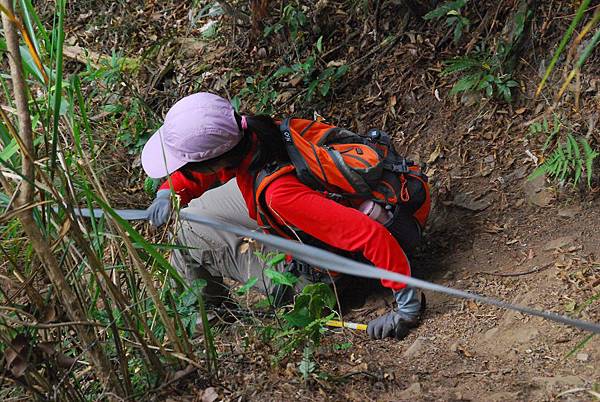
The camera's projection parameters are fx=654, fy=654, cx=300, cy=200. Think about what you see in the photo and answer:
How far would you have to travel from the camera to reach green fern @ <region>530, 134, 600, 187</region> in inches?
→ 128

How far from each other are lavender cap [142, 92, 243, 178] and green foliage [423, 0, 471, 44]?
1878 mm

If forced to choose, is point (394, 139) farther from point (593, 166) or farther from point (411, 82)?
point (593, 166)

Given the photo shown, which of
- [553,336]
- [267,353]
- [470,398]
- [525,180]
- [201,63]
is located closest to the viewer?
[470,398]

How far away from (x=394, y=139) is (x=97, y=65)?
2.74 metres

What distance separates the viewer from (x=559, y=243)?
3.23m

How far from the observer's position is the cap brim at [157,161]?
9.50ft

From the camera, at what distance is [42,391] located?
1.77 metres

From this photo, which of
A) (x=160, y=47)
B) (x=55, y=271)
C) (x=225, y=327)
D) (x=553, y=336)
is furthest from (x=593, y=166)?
(x=160, y=47)

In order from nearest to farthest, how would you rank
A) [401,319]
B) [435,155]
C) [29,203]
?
[29,203] → [401,319] → [435,155]

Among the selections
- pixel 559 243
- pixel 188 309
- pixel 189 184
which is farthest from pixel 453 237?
pixel 188 309

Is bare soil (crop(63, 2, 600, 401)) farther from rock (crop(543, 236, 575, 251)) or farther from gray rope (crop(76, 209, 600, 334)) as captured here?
gray rope (crop(76, 209, 600, 334))

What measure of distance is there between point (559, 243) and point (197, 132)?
184cm

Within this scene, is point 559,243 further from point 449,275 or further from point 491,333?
point 491,333

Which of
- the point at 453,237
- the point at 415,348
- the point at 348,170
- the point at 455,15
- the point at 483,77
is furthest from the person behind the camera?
the point at 455,15
